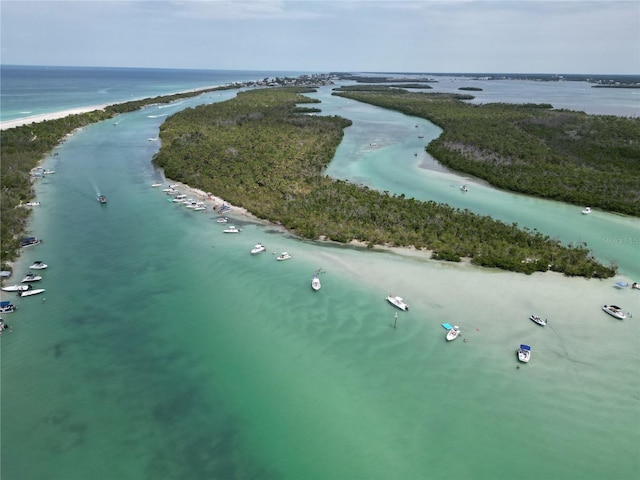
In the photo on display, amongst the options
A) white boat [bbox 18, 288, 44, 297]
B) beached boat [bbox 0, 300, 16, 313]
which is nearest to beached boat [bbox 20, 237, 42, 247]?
white boat [bbox 18, 288, 44, 297]

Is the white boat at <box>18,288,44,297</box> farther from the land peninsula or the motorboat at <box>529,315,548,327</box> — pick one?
the motorboat at <box>529,315,548,327</box>

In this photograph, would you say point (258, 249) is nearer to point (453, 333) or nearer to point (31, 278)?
point (31, 278)

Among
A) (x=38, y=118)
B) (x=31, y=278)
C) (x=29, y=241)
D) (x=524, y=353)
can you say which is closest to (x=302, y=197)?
(x=31, y=278)

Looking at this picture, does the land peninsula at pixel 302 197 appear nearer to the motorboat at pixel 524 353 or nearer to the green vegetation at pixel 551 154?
the motorboat at pixel 524 353

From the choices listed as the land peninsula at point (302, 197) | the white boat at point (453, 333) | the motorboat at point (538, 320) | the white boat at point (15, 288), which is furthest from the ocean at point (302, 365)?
the land peninsula at point (302, 197)

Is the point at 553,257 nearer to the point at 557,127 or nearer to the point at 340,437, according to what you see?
the point at 340,437

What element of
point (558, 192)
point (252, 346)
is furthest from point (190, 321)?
point (558, 192)
